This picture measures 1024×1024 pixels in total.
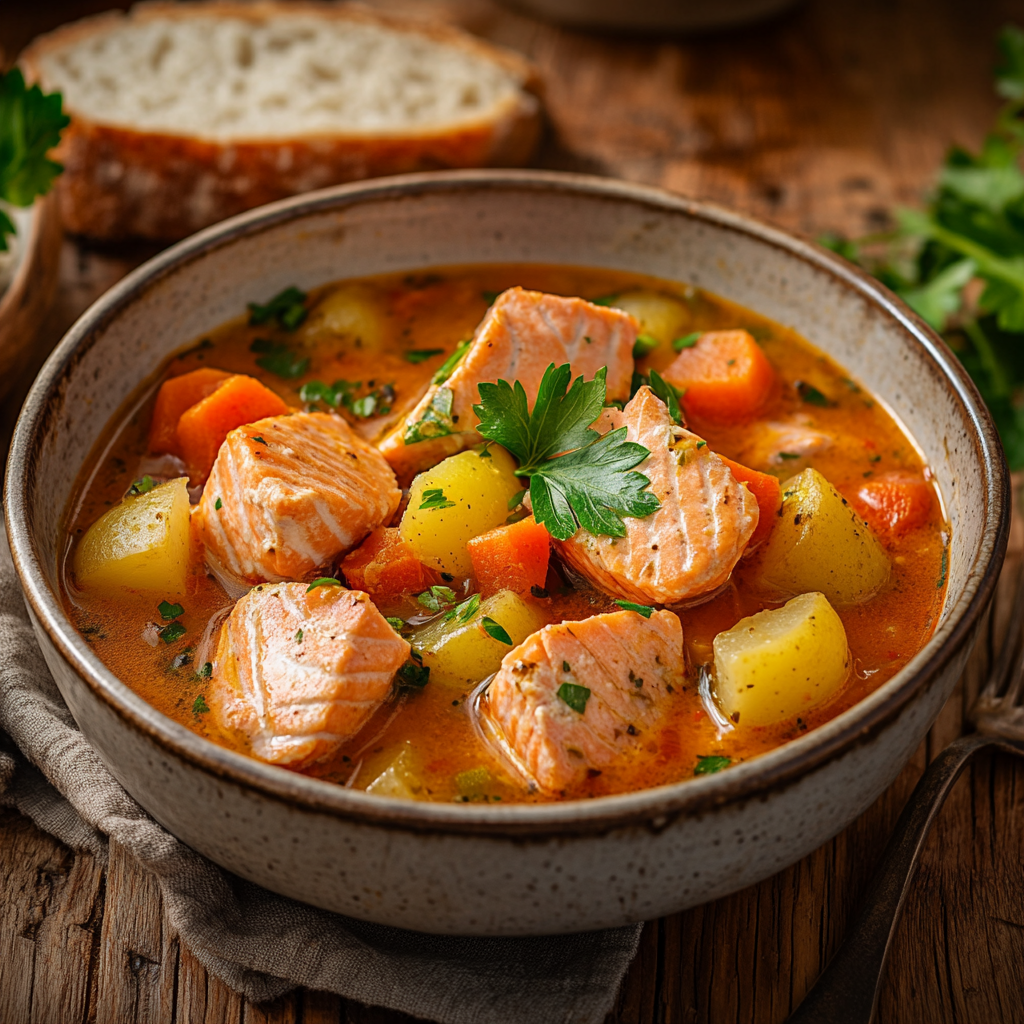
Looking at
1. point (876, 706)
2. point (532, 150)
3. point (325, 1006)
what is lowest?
point (325, 1006)

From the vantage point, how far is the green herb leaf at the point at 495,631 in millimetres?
2305

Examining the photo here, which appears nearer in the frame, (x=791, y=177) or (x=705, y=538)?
(x=705, y=538)

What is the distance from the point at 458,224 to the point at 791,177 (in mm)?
2000

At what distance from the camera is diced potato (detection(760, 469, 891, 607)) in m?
2.50

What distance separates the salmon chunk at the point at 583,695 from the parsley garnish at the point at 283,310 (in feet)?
4.68

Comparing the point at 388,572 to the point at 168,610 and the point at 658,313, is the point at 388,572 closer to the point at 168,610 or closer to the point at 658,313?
the point at 168,610

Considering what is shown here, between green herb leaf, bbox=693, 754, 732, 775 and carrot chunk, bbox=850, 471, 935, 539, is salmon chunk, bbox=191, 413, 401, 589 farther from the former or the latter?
carrot chunk, bbox=850, 471, 935, 539

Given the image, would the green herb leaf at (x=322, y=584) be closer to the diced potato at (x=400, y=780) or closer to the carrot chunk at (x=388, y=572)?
the carrot chunk at (x=388, y=572)

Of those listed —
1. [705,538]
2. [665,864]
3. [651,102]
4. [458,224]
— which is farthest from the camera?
[651,102]

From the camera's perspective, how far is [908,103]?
5.25 meters

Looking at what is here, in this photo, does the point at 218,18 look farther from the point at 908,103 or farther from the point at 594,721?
the point at 594,721

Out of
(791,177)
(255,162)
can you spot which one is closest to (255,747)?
(255,162)

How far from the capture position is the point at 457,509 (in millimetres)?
2504

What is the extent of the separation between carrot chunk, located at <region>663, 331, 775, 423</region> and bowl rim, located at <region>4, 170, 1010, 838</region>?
12.9 inches
